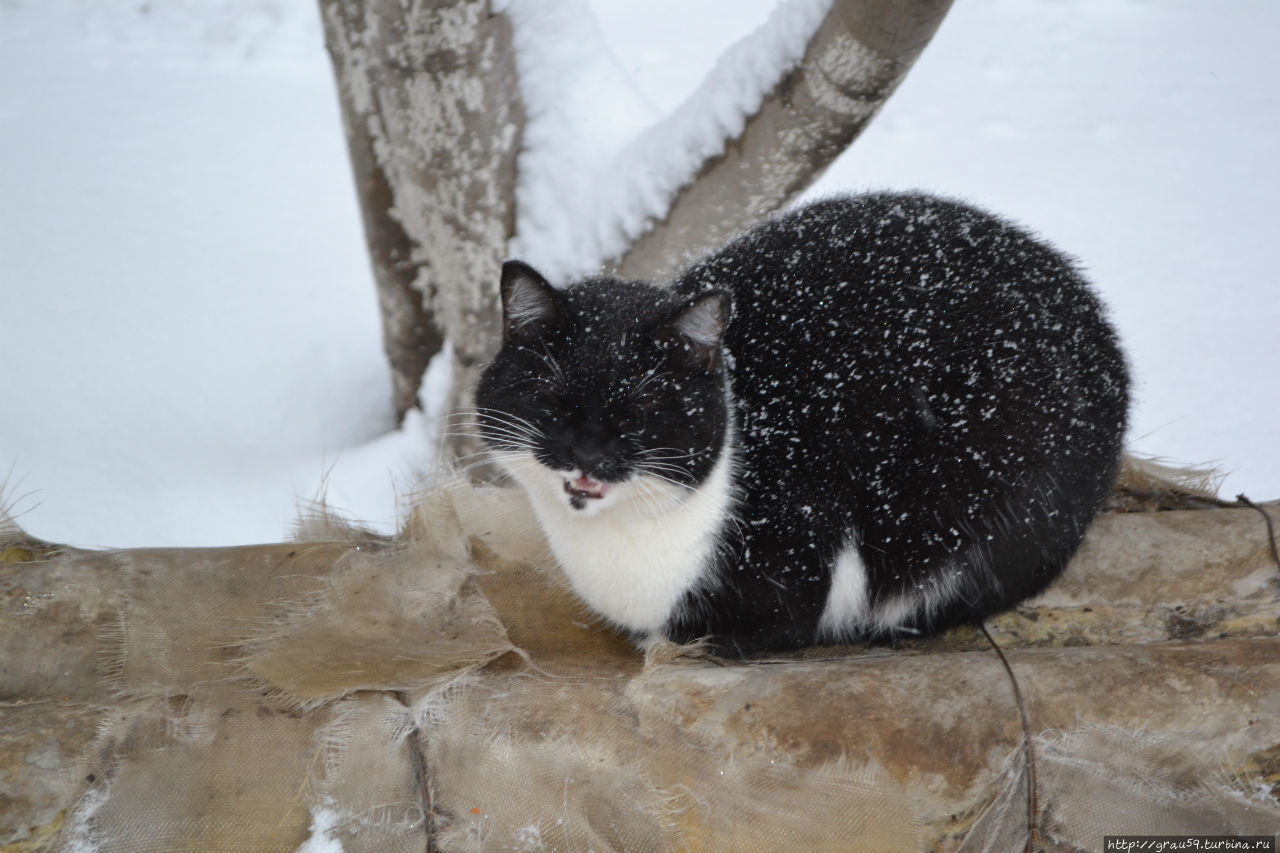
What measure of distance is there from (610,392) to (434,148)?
134 cm

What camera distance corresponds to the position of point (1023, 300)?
57.2 inches

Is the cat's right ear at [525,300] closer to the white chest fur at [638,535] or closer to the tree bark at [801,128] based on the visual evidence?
the white chest fur at [638,535]

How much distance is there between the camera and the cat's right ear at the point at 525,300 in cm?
128

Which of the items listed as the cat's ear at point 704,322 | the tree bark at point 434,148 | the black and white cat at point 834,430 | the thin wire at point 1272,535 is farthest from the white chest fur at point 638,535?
the tree bark at point 434,148

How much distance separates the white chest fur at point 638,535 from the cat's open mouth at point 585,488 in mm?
14

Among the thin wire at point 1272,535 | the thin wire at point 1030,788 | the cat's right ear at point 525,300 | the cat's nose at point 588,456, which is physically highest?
the cat's right ear at point 525,300

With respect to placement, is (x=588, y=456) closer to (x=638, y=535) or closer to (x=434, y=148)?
(x=638, y=535)

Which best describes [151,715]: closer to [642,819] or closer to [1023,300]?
[642,819]

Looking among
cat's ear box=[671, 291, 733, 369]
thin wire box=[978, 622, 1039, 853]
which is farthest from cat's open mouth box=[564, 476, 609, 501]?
thin wire box=[978, 622, 1039, 853]

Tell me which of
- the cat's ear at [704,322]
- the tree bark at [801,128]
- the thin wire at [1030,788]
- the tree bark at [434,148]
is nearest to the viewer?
the cat's ear at [704,322]

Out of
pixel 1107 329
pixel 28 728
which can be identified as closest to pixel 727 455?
pixel 1107 329

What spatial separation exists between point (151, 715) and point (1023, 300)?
1.41 m

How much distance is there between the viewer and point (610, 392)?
4.15 ft

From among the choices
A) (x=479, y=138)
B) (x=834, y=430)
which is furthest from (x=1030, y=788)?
(x=479, y=138)
